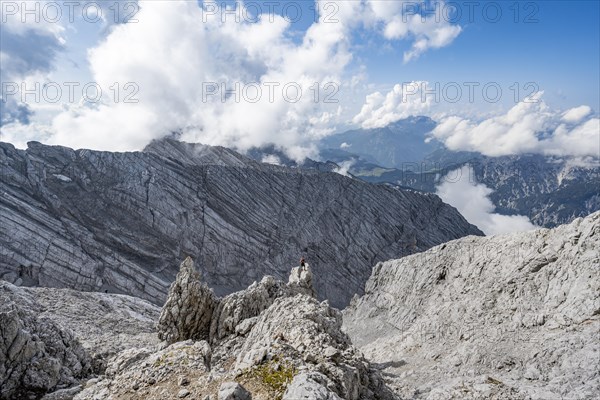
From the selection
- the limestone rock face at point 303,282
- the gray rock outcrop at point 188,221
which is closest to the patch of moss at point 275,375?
the limestone rock face at point 303,282

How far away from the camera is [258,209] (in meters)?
138

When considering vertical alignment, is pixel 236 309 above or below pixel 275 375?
above

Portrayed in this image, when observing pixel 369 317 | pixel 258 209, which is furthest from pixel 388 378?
pixel 258 209

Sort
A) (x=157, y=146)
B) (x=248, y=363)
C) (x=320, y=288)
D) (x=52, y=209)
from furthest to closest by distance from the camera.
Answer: (x=157, y=146) < (x=320, y=288) < (x=52, y=209) < (x=248, y=363)

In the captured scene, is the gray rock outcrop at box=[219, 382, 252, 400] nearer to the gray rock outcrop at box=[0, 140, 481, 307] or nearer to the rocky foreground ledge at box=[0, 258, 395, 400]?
the rocky foreground ledge at box=[0, 258, 395, 400]

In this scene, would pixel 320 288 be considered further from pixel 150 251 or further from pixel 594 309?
pixel 594 309

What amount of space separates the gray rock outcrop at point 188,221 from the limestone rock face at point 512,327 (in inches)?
2663

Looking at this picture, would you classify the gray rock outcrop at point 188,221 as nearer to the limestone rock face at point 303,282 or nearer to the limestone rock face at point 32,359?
the limestone rock face at point 303,282

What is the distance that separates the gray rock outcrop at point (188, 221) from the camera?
90500 mm

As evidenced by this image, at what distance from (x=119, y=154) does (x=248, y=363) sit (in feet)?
411

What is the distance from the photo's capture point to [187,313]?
32219 millimetres

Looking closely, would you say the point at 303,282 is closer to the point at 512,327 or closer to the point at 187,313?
the point at 187,313

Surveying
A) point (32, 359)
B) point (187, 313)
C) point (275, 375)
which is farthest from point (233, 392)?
point (187, 313)

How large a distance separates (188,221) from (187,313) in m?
92.7
